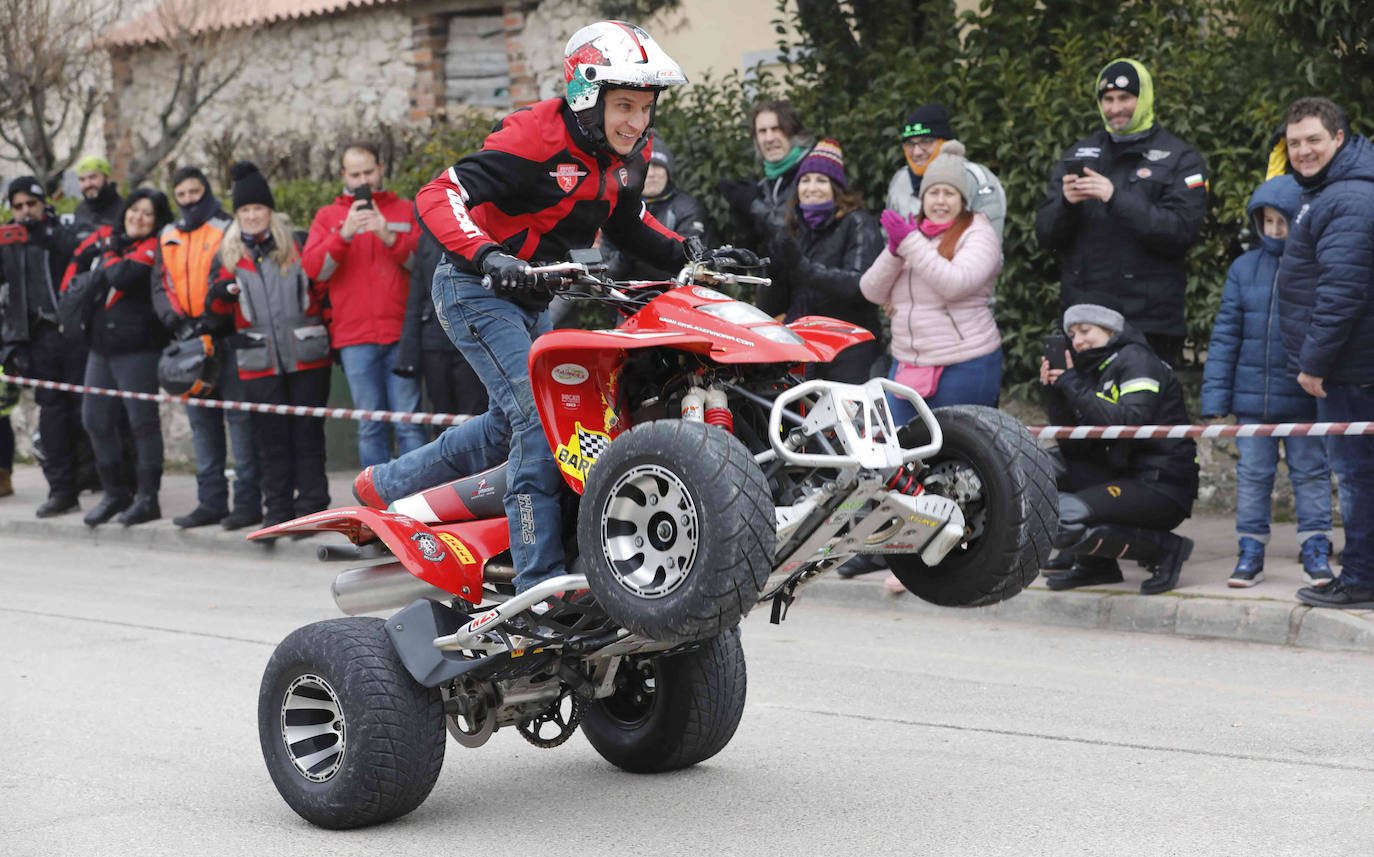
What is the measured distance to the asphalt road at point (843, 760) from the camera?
5277 mm

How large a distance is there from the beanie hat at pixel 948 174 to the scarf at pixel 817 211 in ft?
2.41

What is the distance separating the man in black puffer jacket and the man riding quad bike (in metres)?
3.75

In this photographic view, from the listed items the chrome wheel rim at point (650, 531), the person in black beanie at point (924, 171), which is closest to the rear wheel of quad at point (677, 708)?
the chrome wheel rim at point (650, 531)

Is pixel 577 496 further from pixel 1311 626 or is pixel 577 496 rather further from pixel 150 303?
pixel 150 303

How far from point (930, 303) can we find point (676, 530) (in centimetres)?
529

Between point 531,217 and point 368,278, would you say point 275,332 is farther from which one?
point 531,217

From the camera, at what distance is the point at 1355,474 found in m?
8.45

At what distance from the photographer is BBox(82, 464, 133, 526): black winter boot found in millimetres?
13836

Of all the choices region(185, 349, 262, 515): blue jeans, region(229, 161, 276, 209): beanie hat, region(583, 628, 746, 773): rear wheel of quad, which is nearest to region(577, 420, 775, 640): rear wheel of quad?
region(583, 628, 746, 773): rear wheel of quad

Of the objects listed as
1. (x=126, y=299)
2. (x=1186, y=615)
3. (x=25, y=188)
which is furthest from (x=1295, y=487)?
(x=25, y=188)

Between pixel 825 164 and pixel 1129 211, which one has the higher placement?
pixel 825 164

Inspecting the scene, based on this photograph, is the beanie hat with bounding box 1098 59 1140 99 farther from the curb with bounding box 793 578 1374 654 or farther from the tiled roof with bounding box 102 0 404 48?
the tiled roof with bounding box 102 0 404 48

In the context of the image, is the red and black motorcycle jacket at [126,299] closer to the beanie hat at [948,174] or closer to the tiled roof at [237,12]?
the beanie hat at [948,174]

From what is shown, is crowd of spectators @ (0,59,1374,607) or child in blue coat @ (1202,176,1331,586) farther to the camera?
child in blue coat @ (1202,176,1331,586)
